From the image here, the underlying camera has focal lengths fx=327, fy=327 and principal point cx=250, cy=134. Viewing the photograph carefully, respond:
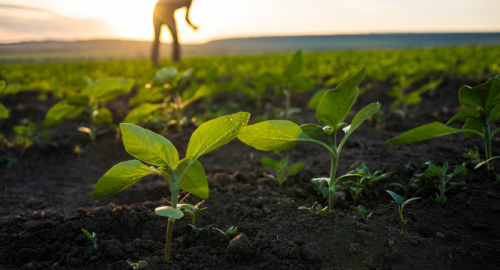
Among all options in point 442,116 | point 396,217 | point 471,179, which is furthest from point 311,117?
point 396,217

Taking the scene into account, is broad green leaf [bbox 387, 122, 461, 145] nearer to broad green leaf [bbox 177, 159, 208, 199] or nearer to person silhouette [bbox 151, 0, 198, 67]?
broad green leaf [bbox 177, 159, 208, 199]

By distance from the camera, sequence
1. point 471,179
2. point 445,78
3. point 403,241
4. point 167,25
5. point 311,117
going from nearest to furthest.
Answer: point 403,241 → point 471,179 → point 167,25 → point 311,117 → point 445,78

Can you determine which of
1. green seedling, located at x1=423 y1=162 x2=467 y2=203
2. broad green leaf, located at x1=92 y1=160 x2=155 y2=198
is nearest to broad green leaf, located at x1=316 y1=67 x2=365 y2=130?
green seedling, located at x1=423 y1=162 x2=467 y2=203

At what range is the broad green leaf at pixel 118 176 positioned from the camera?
1.18m

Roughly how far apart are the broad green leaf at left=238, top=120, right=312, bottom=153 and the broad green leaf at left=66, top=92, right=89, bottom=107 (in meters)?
2.37

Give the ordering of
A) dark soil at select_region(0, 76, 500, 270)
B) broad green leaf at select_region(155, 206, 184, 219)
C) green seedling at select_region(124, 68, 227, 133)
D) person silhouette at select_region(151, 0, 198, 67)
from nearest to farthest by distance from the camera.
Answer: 1. broad green leaf at select_region(155, 206, 184, 219)
2. dark soil at select_region(0, 76, 500, 270)
3. person silhouette at select_region(151, 0, 198, 67)
4. green seedling at select_region(124, 68, 227, 133)

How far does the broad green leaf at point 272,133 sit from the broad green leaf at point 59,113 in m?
2.47

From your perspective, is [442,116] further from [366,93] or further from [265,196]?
[265,196]

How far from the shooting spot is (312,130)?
1.50 meters

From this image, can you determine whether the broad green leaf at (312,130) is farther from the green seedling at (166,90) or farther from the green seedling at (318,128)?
the green seedling at (166,90)

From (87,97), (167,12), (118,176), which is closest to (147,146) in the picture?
(118,176)

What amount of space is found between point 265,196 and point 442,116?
3447 millimetres

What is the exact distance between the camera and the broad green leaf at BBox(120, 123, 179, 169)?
45.3 inches

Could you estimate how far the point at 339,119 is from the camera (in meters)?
1.46
